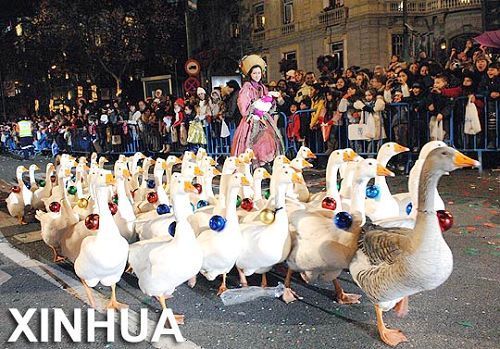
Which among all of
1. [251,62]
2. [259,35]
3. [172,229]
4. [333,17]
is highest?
[333,17]

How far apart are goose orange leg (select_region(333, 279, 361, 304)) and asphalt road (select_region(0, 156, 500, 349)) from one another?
0.06 m

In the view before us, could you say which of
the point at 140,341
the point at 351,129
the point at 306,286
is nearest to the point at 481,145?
the point at 351,129

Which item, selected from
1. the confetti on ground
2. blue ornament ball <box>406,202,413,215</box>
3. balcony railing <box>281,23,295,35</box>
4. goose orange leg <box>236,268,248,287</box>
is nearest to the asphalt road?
the confetti on ground

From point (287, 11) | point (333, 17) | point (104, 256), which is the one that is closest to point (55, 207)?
point (104, 256)

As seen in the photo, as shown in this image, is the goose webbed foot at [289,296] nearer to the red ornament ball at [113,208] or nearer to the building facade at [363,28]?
the red ornament ball at [113,208]

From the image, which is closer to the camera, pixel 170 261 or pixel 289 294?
pixel 170 261

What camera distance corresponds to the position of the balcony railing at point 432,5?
85.9 feet

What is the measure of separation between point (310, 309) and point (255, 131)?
14.1 feet

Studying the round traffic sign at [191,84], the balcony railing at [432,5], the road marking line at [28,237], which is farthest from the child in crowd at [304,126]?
the balcony railing at [432,5]

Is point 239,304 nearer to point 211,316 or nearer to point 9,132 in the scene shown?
point 211,316

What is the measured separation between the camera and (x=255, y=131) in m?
8.07

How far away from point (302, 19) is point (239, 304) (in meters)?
26.8

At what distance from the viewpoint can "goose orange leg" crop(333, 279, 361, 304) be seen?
423cm

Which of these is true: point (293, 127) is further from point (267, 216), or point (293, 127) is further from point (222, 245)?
point (222, 245)
